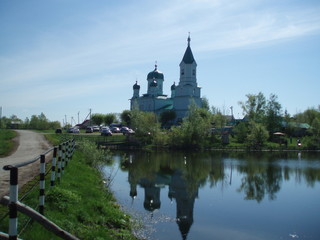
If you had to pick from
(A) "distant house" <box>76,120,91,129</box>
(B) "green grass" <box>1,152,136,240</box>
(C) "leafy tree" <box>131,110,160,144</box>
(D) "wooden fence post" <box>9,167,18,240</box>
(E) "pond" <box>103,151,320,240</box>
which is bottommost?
(E) "pond" <box>103,151,320,240</box>

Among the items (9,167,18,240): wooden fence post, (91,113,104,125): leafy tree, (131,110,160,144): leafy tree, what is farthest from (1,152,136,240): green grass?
(91,113,104,125): leafy tree

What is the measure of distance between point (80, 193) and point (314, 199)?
13736 millimetres

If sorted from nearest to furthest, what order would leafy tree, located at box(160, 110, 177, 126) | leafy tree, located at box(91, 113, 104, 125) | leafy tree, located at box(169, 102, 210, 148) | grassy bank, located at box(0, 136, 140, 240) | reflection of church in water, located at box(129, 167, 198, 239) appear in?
grassy bank, located at box(0, 136, 140, 240) → reflection of church in water, located at box(129, 167, 198, 239) → leafy tree, located at box(169, 102, 210, 148) → leafy tree, located at box(160, 110, 177, 126) → leafy tree, located at box(91, 113, 104, 125)

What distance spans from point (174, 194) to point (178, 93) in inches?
2665

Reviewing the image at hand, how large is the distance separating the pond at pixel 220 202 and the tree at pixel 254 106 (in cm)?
4155

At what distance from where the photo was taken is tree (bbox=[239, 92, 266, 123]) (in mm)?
70625

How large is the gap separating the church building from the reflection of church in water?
47004mm

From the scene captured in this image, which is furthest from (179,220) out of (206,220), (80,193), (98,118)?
(98,118)

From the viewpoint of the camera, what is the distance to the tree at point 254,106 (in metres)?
70.6

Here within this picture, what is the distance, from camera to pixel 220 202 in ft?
57.1

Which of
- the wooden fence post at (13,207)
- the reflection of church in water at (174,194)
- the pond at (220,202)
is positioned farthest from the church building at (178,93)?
the wooden fence post at (13,207)

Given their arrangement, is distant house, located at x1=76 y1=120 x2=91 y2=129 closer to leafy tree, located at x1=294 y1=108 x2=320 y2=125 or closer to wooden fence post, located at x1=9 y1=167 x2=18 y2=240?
leafy tree, located at x1=294 y1=108 x2=320 y2=125

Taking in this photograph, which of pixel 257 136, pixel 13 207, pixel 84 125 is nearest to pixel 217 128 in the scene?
pixel 257 136

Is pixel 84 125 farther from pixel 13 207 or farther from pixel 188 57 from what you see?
pixel 13 207
